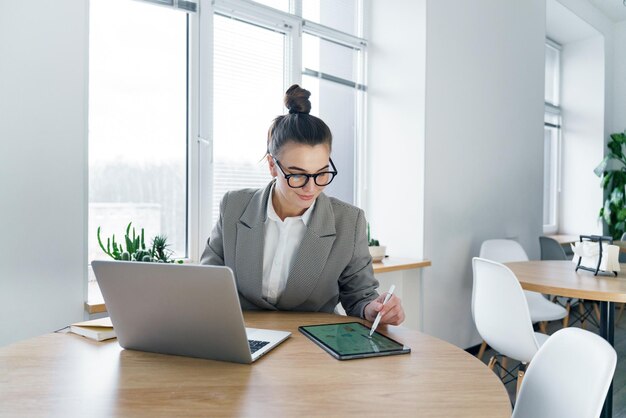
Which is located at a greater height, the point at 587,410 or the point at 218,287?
the point at 218,287

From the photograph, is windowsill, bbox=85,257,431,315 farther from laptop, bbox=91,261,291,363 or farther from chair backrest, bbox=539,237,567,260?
chair backrest, bbox=539,237,567,260

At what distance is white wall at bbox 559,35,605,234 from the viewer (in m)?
5.80

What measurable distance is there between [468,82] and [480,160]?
1.96 ft

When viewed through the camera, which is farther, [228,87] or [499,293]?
[228,87]

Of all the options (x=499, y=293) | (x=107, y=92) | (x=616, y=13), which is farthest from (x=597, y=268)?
(x=616, y=13)

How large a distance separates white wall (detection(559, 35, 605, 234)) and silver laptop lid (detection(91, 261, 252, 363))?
578 cm

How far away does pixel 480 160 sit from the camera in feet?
12.6

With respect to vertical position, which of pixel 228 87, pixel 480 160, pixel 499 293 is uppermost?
pixel 228 87

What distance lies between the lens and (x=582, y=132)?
5.93 meters

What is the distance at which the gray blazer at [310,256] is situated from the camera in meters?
1.59

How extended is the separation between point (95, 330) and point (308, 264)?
0.64 meters

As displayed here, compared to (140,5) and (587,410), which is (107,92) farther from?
(587,410)

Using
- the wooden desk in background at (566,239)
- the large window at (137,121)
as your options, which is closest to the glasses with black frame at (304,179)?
the large window at (137,121)

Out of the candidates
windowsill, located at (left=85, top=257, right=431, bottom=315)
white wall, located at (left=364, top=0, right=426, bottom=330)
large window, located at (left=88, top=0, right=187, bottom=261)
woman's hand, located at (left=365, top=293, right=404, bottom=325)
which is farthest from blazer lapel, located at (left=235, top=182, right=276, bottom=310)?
white wall, located at (left=364, top=0, right=426, bottom=330)
